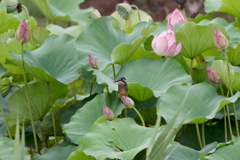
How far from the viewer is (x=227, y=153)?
2.57ft

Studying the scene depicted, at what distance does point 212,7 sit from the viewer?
1271 mm

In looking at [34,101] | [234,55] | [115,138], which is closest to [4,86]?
[34,101]

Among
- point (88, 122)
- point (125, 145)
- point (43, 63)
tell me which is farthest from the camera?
point (43, 63)

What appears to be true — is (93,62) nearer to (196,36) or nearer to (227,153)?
(196,36)

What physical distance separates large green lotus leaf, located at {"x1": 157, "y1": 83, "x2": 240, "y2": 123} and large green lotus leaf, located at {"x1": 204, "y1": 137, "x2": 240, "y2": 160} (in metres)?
0.10

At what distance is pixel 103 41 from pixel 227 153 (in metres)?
0.50

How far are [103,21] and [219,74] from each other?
1.25 feet

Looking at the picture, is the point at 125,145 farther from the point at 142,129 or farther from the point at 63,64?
the point at 63,64

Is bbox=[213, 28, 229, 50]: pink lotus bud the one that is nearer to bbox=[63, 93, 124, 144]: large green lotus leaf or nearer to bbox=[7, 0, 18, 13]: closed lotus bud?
bbox=[63, 93, 124, 144]: large green lotus leaf

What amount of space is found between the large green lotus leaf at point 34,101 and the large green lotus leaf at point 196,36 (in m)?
0.38

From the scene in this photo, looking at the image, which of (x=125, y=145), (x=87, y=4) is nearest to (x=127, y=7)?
(x=125, y=145)

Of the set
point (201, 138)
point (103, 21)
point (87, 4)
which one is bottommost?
point (87, 4)

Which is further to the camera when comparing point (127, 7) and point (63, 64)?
point (127, 7)

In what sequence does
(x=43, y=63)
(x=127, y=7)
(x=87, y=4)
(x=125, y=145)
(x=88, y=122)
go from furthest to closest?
(x=87, y=4)
(x=127, y=7)
(x=43, y=63)
(x=88, y=122)
(x=125, y=145)
